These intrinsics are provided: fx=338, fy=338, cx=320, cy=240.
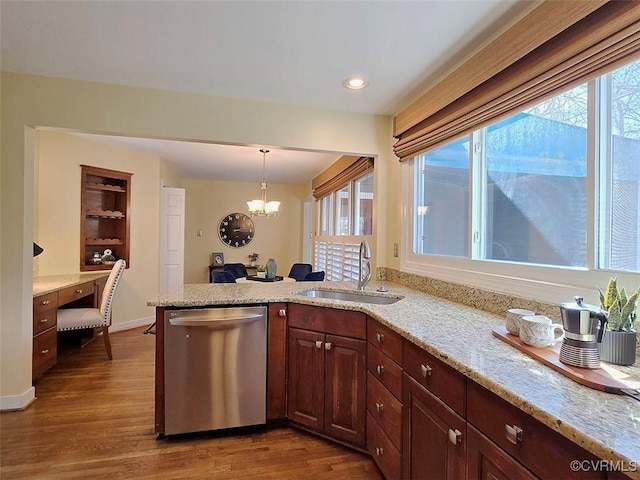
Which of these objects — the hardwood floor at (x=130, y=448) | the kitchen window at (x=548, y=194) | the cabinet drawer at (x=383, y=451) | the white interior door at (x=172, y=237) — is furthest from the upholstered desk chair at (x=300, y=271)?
the cabinet drawer at (x=383, y=451)

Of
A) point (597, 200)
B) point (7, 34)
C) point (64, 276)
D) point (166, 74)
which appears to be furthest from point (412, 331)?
point (64, 276)

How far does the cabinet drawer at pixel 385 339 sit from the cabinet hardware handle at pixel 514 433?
2.10 ft

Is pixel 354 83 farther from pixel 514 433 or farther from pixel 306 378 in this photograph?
pixel 514 433

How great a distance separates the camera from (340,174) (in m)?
4.36

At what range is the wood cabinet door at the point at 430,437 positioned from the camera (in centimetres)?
112

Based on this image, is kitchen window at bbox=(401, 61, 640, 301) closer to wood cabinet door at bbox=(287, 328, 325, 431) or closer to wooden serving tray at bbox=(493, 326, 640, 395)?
wooden serving tray at bbox=(493, 326, 640, 395)

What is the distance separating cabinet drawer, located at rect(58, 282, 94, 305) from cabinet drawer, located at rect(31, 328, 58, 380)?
11.3 inches

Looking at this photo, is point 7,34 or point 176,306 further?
point 176,306

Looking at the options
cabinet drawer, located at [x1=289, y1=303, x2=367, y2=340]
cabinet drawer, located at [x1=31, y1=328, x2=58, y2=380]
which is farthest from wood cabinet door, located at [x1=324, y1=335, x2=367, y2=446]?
cabinet drawer, located at [x1=31, y1=328, x2=58, y2=380]

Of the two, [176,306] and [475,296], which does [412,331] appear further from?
[176,306]

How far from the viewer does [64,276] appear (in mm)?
3738

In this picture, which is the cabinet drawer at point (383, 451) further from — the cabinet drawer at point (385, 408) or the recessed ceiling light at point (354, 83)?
the recessed ceiling light at point (354, 83)

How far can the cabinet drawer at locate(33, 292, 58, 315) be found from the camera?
267 cm

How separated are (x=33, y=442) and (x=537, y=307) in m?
2.86
